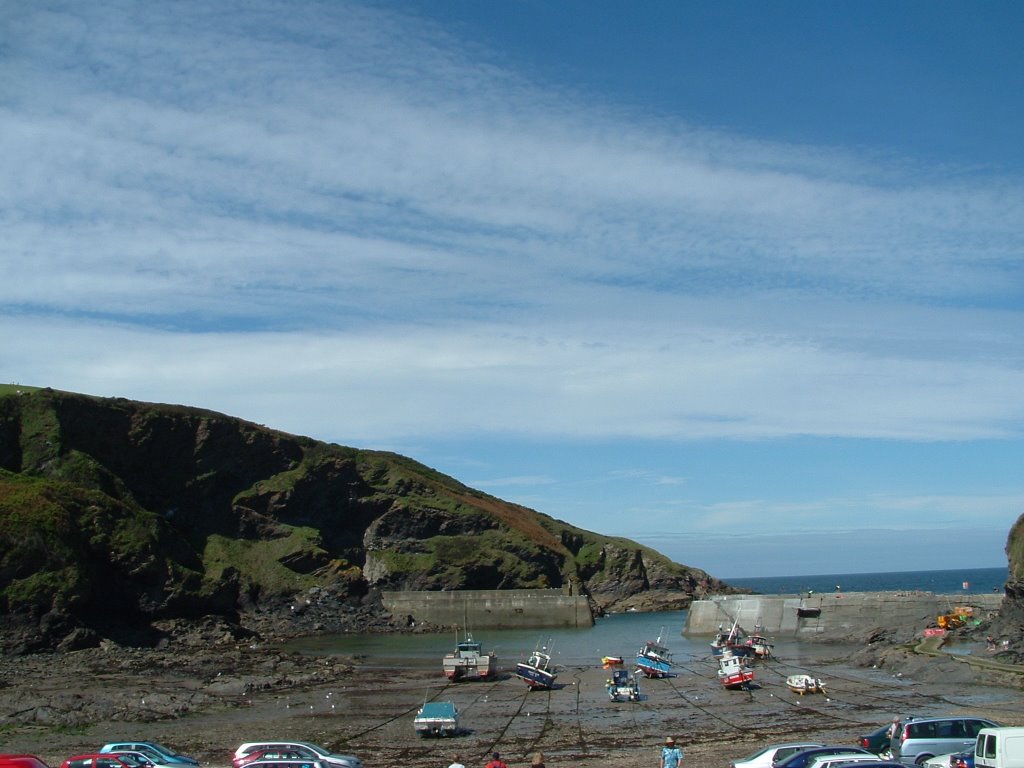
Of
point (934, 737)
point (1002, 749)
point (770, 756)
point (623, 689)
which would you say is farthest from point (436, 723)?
point (1002, 749)

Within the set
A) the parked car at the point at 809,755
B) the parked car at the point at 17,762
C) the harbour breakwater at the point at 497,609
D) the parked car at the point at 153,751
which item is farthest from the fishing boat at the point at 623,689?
the harbour breakwater at the point at 497,609

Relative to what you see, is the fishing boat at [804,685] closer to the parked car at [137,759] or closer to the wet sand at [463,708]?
the wet sand at [463,708]

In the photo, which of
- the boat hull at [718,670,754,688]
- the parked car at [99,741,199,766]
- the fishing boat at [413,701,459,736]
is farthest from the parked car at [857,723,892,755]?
the boat hull at [718,670,754,688]

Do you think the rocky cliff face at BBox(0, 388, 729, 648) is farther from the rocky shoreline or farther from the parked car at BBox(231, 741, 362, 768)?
the parked car at BBox(231, 741, 362, 768)

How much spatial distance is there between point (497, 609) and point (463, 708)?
74.1 m

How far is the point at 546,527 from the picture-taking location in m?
174

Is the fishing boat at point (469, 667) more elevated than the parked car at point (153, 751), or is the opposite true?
the parked car at point (153, 751)

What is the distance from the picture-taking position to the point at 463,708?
46.8m

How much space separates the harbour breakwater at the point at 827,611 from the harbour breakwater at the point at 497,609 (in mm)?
21324

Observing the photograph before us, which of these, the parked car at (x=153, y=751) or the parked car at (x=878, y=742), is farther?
the parked car at (x=153, y=751)

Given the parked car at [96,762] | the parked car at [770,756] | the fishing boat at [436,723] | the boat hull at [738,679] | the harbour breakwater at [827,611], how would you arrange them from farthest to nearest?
the harbour breakwater at [827,611] → the boat hull at [738,679] → the fishing boat at [436,723] → the parked car at [96,762] → the parked car at [770,756]

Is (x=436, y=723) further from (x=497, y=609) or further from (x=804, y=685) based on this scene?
(x=497, y=609)

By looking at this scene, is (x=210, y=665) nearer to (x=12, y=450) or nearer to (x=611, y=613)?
(x=12, y=450)

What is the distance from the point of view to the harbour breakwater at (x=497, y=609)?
117875 millimetres
